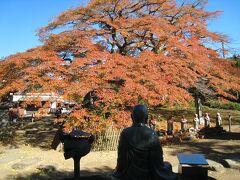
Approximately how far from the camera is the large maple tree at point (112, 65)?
13836mm

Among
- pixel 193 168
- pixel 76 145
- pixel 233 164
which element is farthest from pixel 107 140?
pixel 76 145

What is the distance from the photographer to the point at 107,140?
1478 centimetres

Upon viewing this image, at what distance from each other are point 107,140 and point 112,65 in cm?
360

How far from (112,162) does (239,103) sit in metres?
23.1

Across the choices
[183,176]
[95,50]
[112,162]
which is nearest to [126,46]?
[95,50]

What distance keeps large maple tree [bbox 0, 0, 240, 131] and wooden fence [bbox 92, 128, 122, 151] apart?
23.2 inches

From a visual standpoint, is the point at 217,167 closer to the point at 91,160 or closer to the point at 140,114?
the point at 91,160

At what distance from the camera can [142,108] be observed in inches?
200

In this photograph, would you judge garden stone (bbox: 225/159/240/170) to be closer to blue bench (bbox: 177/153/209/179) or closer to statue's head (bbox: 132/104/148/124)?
blue bench (bbox: 177/153/209/179)

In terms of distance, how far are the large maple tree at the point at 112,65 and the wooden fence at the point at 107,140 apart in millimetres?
589

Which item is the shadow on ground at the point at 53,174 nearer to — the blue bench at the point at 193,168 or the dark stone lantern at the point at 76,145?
the blue bench at the point at 193,168

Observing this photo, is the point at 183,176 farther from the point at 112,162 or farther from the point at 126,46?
the point at 126,46

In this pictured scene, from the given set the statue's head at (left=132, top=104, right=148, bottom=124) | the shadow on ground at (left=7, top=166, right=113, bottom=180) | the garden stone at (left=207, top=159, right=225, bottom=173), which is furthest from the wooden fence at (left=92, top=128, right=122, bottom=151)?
the statue's head at (left=132, top=104, right=148, bottom=124)

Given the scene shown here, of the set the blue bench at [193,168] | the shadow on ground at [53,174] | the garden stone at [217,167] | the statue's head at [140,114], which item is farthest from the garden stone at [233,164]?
the statue's head at [140,114]
